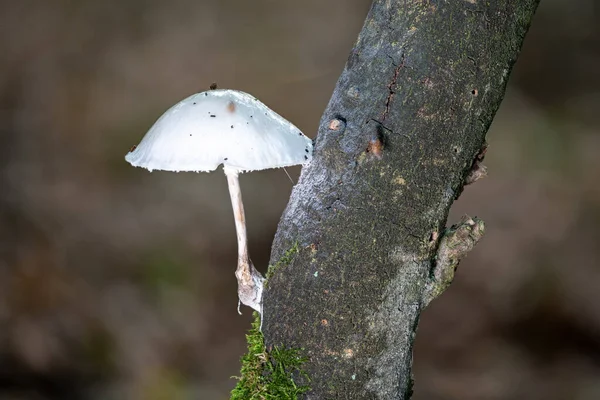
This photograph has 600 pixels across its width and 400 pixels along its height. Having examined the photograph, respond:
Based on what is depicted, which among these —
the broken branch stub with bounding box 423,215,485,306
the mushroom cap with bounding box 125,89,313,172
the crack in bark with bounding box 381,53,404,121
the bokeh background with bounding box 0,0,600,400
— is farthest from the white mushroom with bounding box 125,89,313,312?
the bokeh background with bounding box 0,0,600,400

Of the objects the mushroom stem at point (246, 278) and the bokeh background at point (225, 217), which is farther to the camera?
the bokeh background at point (225, 217)

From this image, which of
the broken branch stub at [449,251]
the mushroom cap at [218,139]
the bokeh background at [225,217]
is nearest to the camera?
the mushroom cap at [218,139]

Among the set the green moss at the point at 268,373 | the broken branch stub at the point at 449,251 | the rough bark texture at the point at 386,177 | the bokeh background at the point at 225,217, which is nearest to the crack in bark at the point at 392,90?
the rough bark texture at the point at 386,177

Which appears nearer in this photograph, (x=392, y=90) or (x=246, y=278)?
(x=392, y=90)

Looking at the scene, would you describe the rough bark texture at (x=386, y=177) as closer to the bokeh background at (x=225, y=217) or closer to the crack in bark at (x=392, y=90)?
the crack in bark at (x=392, y=90)

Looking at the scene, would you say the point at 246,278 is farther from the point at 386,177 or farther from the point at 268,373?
the point at 386,177

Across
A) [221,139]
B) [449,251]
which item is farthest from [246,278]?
[449,251]
